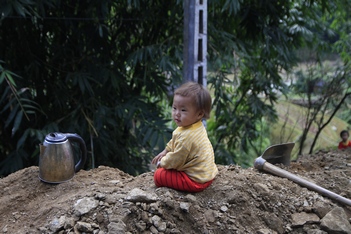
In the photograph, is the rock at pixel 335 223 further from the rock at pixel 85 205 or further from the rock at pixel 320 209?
the rock at pixel 85 205

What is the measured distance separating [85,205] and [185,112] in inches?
29.8

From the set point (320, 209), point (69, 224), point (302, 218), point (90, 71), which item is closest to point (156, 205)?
point (69, 224)

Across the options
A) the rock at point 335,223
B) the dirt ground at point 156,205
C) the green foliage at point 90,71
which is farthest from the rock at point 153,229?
the green foliage at point 90,71

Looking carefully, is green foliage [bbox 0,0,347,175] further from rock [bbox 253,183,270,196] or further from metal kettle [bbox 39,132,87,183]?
rock [bbox 253,183,270,196]

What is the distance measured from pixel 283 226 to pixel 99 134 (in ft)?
8.77

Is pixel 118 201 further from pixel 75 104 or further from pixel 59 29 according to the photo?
pixel 59 29

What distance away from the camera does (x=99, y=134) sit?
4.77 meters

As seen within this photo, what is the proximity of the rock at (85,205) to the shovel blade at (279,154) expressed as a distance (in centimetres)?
147

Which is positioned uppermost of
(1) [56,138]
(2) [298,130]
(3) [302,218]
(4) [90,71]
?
(4) [90,71]

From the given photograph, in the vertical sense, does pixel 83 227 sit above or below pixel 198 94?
below

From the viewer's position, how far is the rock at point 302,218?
260 centimetres

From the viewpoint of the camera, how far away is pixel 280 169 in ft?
10.0

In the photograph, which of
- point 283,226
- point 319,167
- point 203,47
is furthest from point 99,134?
point 283,226

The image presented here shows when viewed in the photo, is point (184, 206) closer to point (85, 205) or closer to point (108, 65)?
point (85, 205)
